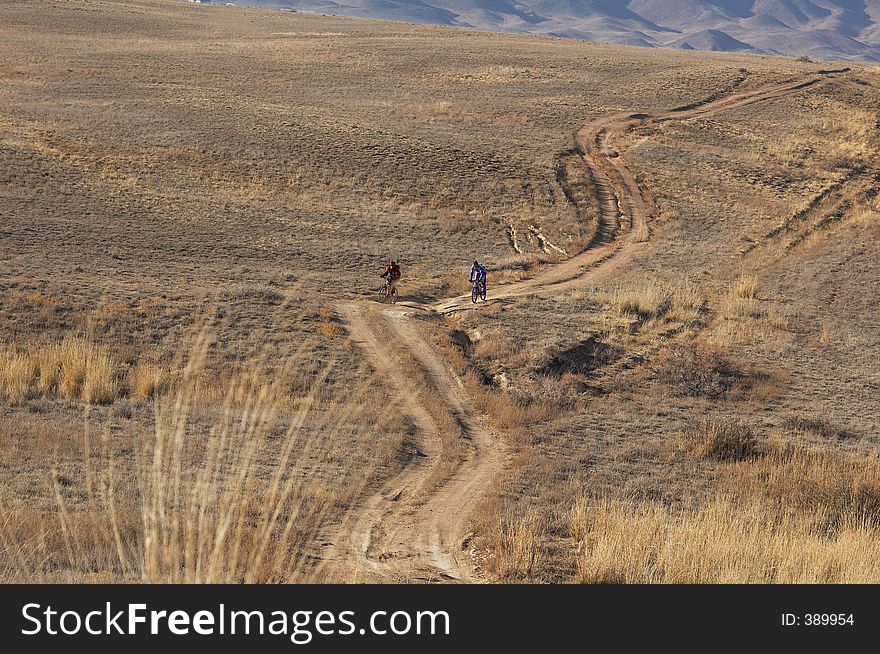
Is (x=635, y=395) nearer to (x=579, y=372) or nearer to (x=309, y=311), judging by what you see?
(x=579, y=372)

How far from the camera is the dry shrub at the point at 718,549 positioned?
8.20m

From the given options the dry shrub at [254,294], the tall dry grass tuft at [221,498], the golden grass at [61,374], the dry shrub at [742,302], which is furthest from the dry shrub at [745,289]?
the golden grass at [61,374]

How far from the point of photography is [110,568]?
7512 mm

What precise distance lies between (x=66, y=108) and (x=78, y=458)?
47.4m

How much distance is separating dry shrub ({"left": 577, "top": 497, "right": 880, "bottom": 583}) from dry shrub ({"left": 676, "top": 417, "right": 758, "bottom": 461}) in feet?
12.2

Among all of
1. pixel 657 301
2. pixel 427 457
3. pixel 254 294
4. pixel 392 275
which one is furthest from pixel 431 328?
pixel 427 457

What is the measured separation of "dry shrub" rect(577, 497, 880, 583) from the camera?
8.20 metres

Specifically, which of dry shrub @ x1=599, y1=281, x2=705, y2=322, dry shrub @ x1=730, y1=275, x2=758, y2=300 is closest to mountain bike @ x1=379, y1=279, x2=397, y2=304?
dry shrub @ x1=599, y1=281, x2=705, y2=322

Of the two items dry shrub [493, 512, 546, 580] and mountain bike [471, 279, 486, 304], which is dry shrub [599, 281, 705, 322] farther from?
dry shrub [493, 512, 546, 580]

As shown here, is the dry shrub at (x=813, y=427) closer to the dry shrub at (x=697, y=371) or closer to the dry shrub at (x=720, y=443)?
the dry shrub at (x=720, y=443)

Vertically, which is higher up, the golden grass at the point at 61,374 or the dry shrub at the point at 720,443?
the dry shrub at the point at 720,443

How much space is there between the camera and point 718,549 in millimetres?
8773

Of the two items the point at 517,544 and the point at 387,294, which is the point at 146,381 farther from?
the point at 387,294

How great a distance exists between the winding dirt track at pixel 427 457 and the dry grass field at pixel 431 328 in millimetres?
84
